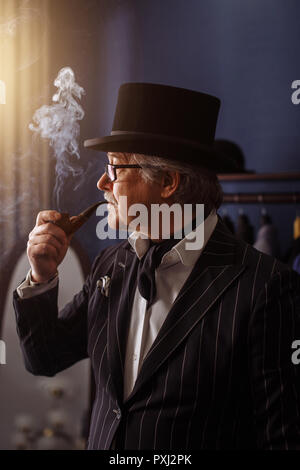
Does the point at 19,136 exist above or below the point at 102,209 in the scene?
above

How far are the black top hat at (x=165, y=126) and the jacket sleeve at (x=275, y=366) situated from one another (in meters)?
0.29

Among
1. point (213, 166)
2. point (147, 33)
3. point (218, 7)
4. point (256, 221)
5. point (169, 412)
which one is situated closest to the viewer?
point (169, 412)

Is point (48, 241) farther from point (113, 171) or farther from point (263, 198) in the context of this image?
point (263, 198)

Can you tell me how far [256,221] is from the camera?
213 cm

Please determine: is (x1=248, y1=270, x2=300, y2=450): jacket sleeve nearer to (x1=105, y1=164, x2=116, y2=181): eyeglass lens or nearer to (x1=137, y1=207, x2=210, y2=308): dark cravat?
(x1=137, y1=207, x2=210, y2=308): dark cravat

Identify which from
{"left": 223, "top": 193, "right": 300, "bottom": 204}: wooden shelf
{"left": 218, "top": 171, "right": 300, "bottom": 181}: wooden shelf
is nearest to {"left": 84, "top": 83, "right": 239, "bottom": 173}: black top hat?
{"left": 218, "top": 171, "right": 300, "bottom": 181}: wooden shelf

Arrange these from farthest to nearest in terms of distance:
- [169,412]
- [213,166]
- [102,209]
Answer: [102,209] < [213,166] < [169,412]

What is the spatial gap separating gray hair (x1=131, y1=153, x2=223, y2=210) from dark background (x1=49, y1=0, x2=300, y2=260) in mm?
169

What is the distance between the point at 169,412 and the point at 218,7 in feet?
4.69

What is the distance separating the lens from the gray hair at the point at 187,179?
0.92 m

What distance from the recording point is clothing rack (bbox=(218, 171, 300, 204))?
193cm

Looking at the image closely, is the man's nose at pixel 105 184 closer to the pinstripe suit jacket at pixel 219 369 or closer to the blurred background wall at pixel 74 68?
the blurred background wall at pixel 74 68
